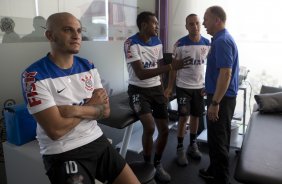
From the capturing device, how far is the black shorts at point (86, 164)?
51.1 inches

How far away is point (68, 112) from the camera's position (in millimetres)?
1290

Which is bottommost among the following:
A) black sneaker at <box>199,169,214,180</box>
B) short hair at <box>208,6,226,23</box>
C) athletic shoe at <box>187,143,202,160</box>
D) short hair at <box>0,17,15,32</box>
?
black sneaker at <box>199,169,214,180</box>

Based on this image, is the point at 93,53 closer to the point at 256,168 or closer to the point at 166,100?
the point at 166,100

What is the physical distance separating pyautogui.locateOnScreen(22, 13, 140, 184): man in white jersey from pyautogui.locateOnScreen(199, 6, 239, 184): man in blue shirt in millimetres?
853

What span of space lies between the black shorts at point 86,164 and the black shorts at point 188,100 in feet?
4.24

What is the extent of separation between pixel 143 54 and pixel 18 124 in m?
1.11

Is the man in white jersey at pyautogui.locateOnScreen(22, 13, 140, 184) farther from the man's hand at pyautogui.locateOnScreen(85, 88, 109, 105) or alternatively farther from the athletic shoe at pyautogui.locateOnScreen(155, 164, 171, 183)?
the athletic shoe at pyautogui.locateOnScreen(155, 164, 171, 183)

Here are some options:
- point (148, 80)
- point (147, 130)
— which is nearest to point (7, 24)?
point (148, 80)

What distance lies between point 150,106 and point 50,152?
115 centimetres

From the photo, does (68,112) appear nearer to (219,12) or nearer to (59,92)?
(59,92)

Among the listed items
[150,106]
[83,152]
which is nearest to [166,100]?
[150,106]

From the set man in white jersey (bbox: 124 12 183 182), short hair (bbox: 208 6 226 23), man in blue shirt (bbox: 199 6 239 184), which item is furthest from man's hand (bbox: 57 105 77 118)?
Answer: short hair (bbox: 208 6 226 23)

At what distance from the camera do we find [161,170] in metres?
2.41

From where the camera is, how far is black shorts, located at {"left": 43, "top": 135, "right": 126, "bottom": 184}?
4.26ft
